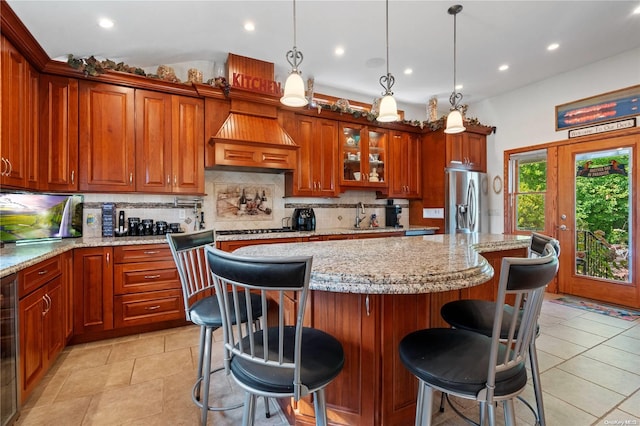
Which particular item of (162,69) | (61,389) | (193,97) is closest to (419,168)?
(193,97)

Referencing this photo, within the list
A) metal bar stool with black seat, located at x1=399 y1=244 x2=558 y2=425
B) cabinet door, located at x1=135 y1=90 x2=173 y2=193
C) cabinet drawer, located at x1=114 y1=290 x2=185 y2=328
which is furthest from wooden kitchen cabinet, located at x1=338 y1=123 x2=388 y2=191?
metal bar stool with black seat, located at x1=399 y1=244 x2=558 y2=425

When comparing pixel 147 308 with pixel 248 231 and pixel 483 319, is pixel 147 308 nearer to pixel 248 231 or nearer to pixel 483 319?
pixel 248 231

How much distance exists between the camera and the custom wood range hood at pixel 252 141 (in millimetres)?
3345

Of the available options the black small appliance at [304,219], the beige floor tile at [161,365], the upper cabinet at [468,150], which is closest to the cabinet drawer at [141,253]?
the beige floor tile at [161,365]

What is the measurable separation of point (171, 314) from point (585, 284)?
5.13 metres

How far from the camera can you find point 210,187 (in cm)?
372

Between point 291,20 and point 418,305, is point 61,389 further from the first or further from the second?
point 291,20

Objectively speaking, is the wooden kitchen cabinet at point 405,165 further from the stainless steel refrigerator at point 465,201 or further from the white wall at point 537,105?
the white wall at point 537,105

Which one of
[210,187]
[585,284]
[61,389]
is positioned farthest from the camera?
[585,284]

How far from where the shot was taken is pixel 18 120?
2.39m

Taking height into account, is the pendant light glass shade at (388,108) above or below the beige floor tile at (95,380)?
above

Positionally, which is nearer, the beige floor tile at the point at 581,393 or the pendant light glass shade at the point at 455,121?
the beige floor tile at the point at 581,393

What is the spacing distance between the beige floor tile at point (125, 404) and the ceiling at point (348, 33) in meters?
2.87

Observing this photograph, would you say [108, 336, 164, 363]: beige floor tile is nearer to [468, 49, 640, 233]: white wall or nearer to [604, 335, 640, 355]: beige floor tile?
[604, 335, 640, 355]: beige floor tile
